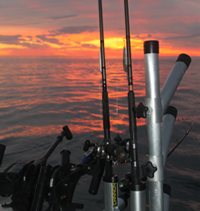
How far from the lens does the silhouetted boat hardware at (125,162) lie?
164cm

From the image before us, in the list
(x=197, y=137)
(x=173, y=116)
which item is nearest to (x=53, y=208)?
(x=173, y=116)

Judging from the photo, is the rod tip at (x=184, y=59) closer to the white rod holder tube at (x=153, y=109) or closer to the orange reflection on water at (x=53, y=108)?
Answer: the white rod holder tube at (x=153, y=109)

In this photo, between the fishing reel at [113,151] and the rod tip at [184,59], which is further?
the rod tip at [184,59]

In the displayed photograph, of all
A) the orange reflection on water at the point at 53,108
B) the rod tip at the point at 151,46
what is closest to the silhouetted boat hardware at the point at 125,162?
the rod tip at the point at 151,46

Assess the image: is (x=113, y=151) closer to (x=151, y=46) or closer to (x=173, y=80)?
(x=173, y=80)

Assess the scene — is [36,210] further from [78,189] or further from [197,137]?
[197,137]

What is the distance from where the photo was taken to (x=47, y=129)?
8.62 m

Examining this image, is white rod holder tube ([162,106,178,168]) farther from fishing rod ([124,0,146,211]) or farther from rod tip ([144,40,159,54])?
rod tip ([144,40,159,54])

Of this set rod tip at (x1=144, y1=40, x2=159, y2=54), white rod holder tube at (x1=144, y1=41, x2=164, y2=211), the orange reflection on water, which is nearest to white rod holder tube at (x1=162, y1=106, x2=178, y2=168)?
white rod holder tube at (x1=144, y1=41, x2=164, y2=211)

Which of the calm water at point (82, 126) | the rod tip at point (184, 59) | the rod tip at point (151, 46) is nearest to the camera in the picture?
the rod tip at point (151, 46)

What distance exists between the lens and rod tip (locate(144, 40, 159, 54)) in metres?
1.62

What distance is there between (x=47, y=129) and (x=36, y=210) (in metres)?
6.83

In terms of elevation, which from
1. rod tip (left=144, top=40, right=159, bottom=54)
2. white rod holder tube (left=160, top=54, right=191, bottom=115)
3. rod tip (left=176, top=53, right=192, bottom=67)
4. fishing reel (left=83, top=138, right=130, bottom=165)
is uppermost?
rod tip (left=144, top=40, right=159, bottom=54)

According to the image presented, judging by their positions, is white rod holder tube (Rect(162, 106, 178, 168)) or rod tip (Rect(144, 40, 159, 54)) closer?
rod tip (Rect(144, 40, 159, 54))
